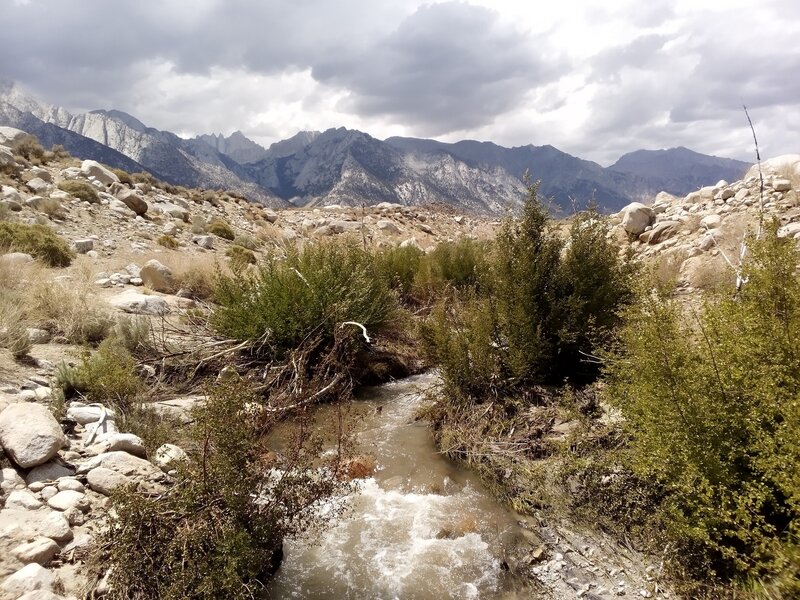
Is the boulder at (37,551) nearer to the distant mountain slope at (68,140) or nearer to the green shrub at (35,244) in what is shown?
the green shrub at (35,244)

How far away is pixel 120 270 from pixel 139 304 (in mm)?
3010

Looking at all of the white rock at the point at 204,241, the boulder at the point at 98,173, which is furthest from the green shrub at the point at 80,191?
the white rock at the point at 204,241

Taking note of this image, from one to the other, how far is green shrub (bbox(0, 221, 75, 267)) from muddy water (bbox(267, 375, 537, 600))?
8.44m

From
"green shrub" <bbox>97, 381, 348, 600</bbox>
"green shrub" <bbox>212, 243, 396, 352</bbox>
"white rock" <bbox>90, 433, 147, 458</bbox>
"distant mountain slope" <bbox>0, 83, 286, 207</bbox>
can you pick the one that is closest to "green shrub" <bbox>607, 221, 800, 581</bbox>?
"green shrub" <bbox>97, 381, 348, 600</bbox>

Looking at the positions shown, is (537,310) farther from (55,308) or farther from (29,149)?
(29,149)

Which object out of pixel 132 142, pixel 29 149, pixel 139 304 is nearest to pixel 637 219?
pixel 139 304

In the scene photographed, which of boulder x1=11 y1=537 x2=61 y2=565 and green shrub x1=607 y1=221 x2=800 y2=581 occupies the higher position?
green shrub x1=607 y1=221 x2=800 y2=581

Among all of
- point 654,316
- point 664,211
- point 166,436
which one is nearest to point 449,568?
point 654,316

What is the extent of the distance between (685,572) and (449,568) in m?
1.75

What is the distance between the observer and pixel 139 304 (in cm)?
809

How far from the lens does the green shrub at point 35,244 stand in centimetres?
922

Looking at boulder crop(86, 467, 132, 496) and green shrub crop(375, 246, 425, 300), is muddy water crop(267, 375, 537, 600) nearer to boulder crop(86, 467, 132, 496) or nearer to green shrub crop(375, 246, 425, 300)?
boulder crop(86, 467, 132, 496)

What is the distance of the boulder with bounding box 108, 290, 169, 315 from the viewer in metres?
7.95

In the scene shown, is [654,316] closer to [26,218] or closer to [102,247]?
[102,247]
